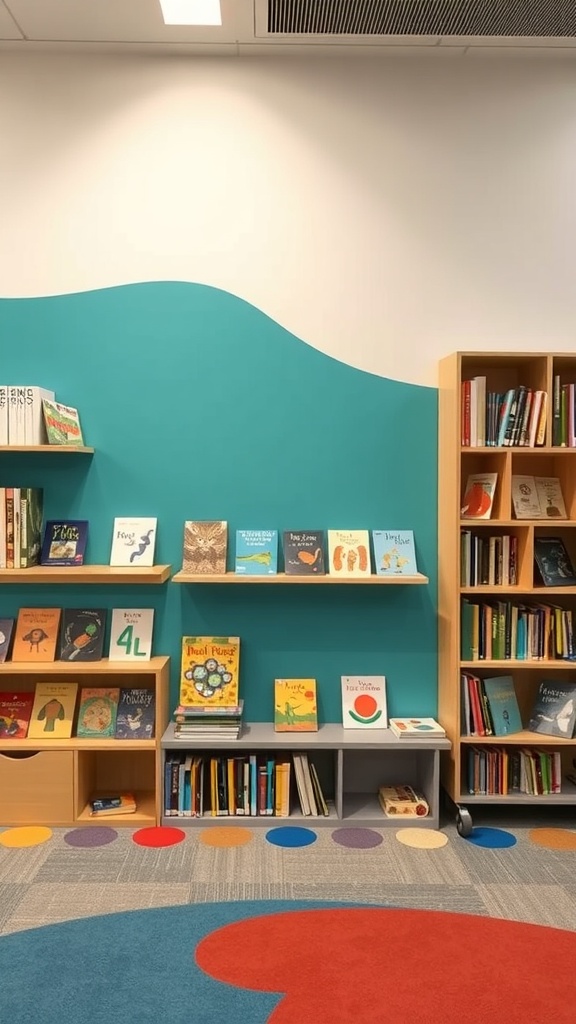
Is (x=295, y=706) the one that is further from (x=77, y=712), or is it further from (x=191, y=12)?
(x=191, y=12)

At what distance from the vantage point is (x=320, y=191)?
3.81 meters

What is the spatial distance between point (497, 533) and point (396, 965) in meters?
1.95

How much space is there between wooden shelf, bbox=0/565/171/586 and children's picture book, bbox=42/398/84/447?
0.56 metres

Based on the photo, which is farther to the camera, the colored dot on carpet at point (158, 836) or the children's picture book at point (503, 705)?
the children's picture book at point (503, 705)

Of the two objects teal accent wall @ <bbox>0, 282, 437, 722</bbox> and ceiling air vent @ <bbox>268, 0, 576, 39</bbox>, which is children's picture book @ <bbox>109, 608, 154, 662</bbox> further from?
ceiling air vent @ <bbox>268, 0, 576, 39</bbox>

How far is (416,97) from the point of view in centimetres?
382

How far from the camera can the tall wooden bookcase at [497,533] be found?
138 inches

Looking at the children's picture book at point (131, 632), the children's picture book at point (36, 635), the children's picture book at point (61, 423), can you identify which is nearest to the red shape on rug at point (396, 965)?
the children's picture book at point (131, 632)

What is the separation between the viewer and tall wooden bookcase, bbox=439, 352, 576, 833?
351 centimetres

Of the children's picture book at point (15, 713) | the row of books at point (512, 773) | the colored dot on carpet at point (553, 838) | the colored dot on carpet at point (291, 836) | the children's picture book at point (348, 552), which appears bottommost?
the colored dot on carpet at point (553, 838)

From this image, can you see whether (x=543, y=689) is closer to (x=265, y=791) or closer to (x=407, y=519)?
(x=407, y=519)

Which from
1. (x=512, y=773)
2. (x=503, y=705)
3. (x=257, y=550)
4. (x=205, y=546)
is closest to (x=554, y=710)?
(x=503, y=705)

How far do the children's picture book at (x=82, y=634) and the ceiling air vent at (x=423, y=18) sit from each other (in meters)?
2.69

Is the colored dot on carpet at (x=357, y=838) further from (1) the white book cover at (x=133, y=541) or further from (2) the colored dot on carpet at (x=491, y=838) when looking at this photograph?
(1) the white book cover at (x=133, y=541)
